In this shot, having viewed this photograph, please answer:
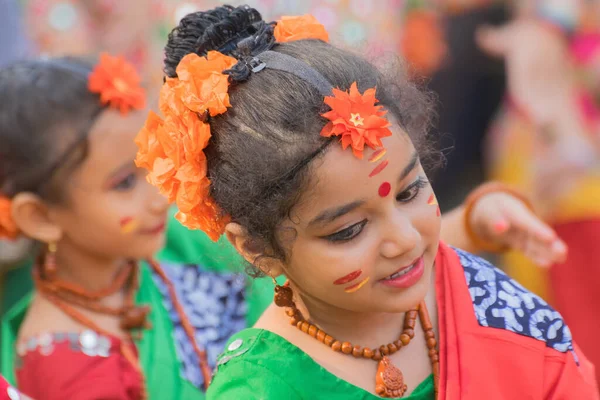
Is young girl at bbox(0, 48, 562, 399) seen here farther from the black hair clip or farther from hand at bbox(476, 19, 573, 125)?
hand at bbox(476, 19, 573, 125)

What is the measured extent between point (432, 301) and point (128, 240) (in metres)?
0.82

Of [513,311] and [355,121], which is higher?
[355,121]

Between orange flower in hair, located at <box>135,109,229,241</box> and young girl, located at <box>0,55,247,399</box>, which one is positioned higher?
orange flower in hair, located at <box>135,109,229,241</box>

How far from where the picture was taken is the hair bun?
4.63 ft

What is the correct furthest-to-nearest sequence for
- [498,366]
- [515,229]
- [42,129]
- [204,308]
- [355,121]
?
[204,308] < [42,129] < [515,229] < [498,366] < [355,121]

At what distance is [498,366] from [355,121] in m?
0.48

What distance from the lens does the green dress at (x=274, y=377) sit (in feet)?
4.40

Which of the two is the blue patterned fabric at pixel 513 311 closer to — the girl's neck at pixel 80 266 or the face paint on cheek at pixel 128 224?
the face paint on cheek at pixel 128 224

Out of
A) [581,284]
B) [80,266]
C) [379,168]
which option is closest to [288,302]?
[379,168]

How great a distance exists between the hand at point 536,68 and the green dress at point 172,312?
63.6 inches

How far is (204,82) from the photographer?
1.34 meters

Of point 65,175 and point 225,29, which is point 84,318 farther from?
point 225,29

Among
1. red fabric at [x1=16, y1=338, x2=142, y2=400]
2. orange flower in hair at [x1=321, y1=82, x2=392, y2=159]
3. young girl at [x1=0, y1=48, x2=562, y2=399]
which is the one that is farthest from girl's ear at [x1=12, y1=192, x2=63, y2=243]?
orange flower in hair at [x1=321, y1=82, x2=392, y2=159]

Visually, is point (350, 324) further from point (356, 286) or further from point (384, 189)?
point (384, 189)
